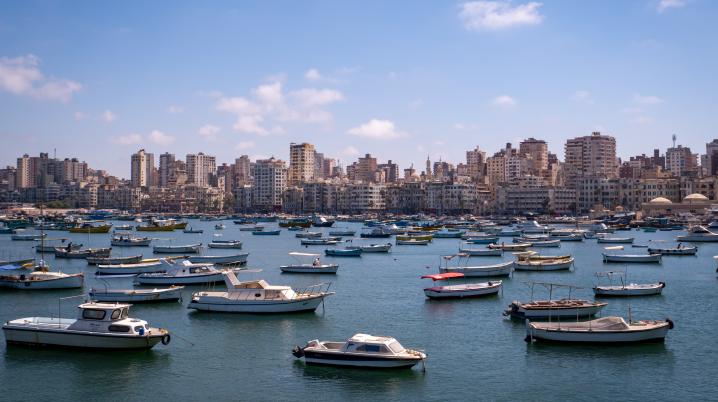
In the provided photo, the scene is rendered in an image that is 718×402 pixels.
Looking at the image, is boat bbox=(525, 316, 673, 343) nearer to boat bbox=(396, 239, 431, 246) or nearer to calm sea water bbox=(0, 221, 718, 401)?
calm sea water bbox=(0, 221, 718, 401)

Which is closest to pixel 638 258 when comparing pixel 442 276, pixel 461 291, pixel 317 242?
pixel 442 276

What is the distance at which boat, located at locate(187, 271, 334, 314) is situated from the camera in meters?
42.5

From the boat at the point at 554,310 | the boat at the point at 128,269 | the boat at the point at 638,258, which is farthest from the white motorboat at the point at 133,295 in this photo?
the boat at the point at 638,258

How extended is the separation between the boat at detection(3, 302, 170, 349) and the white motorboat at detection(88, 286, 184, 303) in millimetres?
11356

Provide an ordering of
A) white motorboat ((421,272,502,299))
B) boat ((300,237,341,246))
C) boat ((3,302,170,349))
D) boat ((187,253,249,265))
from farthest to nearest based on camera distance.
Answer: boat ((300,237,341,246)) → boat ((187,253,249,265)) → white motorboat ((421,272,502,299)) → boat ((3,302,170,349))

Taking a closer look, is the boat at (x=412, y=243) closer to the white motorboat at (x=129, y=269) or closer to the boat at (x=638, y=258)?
the boat at (x=638, y=258)

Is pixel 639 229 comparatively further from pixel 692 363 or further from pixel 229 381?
pixel 229 381

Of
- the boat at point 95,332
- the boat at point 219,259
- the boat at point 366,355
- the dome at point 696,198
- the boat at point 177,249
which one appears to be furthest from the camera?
the dome at point 696,198

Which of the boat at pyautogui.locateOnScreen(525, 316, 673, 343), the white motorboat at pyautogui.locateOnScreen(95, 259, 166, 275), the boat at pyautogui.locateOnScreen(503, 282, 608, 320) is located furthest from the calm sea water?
the white motorboat at pyautogui.locateOnScreen(95, 259, 166, 275)

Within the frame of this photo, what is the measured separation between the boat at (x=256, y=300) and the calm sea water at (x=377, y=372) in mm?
578

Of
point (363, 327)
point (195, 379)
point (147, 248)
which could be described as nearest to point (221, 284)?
point (363, 327)

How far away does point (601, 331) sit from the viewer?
34.6 m

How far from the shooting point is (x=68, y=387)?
28.9 metres

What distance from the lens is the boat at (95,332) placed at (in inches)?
1302
